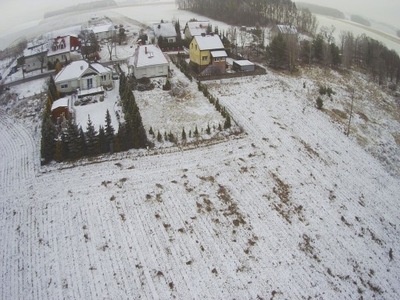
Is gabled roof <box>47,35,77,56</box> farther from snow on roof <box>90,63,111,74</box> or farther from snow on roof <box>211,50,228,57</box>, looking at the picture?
snow on roof <box>211,50,228,57</box>

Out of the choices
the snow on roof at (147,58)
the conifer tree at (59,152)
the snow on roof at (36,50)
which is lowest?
the conifer tree at (59,152)

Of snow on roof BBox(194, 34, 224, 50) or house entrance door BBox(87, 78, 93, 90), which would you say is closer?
house entrance door BBox(87, 78, 93, 90)

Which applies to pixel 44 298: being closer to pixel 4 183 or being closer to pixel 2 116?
pixel 4 183

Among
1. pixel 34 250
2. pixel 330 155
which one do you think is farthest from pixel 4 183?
pixel 330 155

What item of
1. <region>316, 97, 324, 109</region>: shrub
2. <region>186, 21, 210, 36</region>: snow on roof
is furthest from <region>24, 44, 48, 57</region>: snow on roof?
<region>316, 97, 324, 109</region>: shrub

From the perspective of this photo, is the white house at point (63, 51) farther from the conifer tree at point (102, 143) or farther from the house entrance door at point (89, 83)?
the conifer tree at point (102, 143)

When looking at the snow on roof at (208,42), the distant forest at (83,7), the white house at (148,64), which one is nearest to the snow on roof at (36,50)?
the white house at (148,64)
